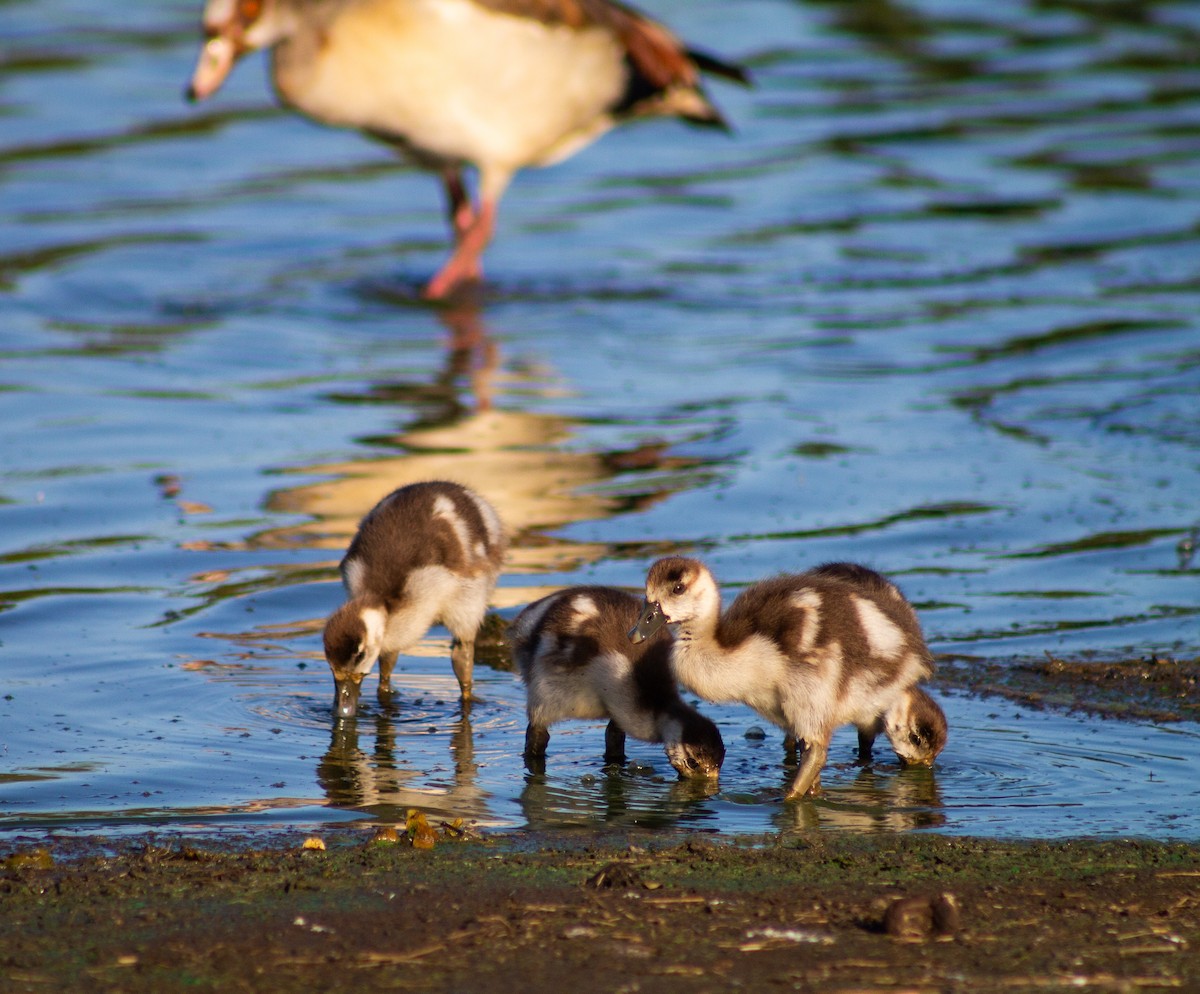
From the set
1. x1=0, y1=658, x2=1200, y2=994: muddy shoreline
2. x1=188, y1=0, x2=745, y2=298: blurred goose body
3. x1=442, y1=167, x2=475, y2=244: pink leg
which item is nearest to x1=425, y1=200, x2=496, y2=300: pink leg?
x1=188, y1=0, x2=745, y2=298: blurred goose body

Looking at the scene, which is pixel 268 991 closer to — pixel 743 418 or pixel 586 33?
pixel 743 418

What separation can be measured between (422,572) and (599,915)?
255 cm

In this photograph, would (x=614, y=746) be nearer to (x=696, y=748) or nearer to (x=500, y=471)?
(x=696, y=748)

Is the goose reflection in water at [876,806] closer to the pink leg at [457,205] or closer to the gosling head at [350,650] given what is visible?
the gosling head at [350,650]

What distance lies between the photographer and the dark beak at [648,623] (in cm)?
600

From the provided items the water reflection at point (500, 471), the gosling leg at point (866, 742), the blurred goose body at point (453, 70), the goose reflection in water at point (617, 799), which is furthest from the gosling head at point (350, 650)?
the blurred goose body at point (453, 70)

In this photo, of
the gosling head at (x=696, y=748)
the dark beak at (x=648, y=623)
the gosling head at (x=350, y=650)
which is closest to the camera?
the dark beak at (x=648, y=623)

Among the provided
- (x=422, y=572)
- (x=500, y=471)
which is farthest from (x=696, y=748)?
(x=500, y=471)

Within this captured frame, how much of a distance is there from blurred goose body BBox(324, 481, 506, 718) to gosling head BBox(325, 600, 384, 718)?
20mm

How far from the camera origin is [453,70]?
13.8 m

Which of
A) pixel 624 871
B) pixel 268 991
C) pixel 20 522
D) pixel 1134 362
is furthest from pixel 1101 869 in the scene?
pixel 1134 362

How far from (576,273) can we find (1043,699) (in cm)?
890

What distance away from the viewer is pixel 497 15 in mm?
13898

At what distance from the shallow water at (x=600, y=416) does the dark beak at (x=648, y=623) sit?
0.52 metres
